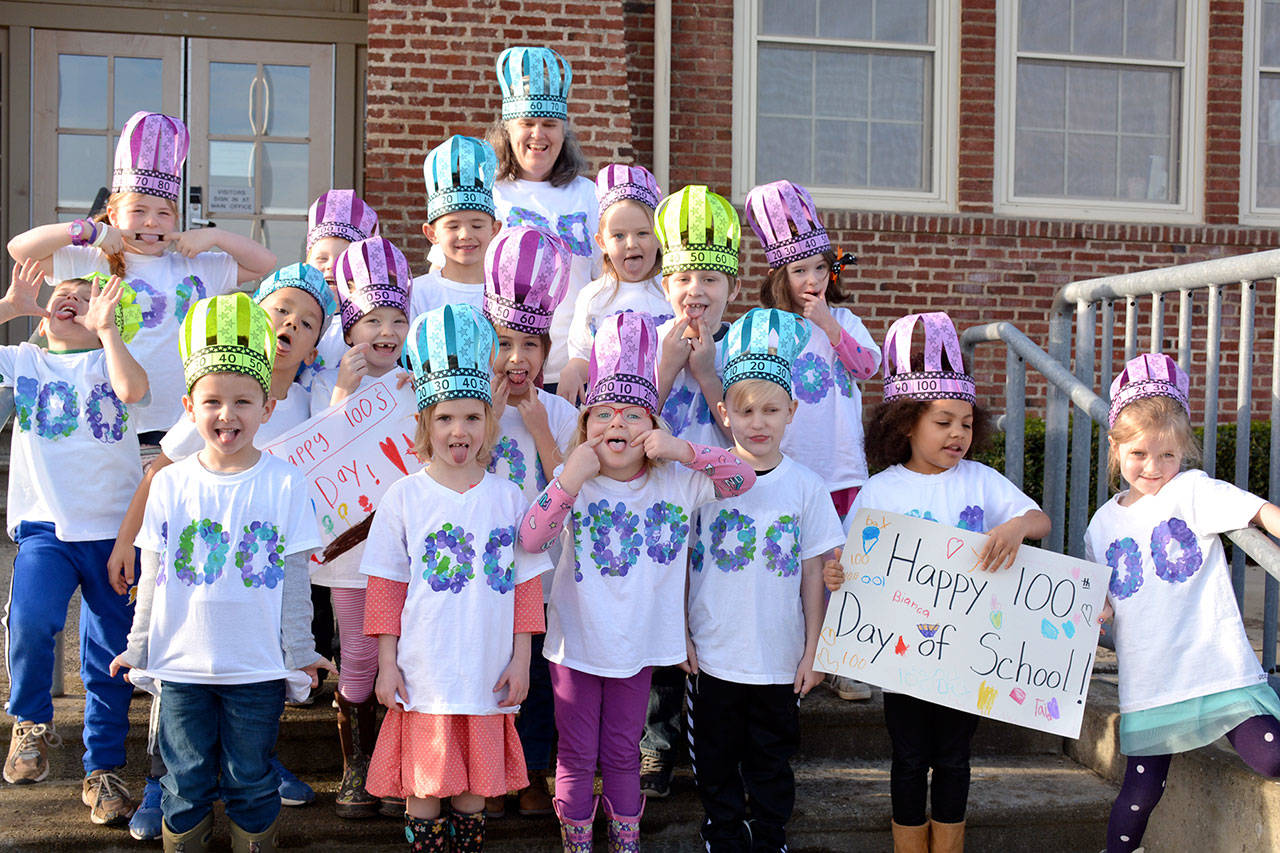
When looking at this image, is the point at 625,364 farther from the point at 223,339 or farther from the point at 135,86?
the point at 135,86

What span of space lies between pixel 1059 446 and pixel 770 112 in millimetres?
4329

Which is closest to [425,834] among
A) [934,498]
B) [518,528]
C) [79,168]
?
[518,528]

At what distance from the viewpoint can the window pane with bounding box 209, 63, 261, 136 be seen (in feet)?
25.5

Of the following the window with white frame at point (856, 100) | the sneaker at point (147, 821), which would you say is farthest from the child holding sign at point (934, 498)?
the window with white frame at point (856, 100)

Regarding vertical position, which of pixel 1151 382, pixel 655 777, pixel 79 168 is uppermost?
pixel 79 168

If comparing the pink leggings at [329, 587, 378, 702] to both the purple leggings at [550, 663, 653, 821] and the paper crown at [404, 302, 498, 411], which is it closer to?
the purple leggings at [550, 663, 653, 821]

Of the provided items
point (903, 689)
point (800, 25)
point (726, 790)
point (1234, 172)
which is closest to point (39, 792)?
point (726, 790)

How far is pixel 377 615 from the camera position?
10.1 feet

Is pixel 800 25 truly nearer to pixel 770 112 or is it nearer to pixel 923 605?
pixel 770 112

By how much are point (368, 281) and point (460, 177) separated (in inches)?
19.9

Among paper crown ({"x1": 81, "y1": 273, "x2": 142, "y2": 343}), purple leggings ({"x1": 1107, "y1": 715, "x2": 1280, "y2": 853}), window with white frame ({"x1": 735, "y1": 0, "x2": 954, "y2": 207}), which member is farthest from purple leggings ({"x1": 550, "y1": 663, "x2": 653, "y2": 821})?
window with white frame ({"x1": 735, "y1": 0, "x2": 954, "y2": 207})

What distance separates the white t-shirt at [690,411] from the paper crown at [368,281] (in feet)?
2.78

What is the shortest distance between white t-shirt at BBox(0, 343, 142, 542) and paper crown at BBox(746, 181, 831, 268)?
83.0 inches

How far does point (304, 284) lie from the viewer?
3.76 meters
